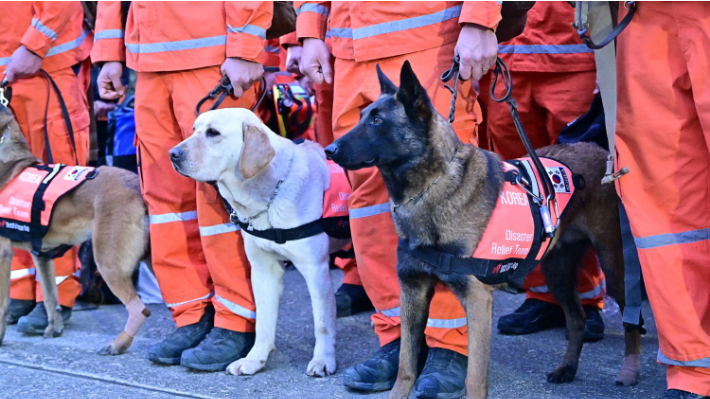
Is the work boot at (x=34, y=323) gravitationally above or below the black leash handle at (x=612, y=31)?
below

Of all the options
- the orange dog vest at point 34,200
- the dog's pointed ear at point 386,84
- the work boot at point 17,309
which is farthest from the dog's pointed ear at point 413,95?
the work boot at point 17,309

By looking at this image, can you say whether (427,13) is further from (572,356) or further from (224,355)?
(224,355)

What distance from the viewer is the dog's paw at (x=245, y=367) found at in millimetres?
3422

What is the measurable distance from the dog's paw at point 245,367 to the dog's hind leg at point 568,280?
1.49 m

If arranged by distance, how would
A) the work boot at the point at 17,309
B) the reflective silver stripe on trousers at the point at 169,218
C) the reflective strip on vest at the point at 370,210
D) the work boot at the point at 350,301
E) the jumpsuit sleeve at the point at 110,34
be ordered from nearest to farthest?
the reflective strip on vest at the point at 370,210
the reflective silver stripe on trousers at the point at 169,218
the jumpsuit sleeve at the point at 110,34
the work boot at the point at 350,301
the work boot at the point at 17,309

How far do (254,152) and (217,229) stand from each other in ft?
1.92

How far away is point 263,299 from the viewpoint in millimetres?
3514

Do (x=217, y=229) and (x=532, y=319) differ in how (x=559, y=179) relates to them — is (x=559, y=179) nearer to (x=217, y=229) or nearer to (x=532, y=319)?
(x=532, y=319)

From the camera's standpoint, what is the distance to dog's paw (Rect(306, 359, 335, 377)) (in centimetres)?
337

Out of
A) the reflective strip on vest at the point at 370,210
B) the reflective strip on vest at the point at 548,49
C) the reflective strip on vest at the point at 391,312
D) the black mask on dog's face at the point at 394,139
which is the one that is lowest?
the reflective strip on vest at the point at 391,312

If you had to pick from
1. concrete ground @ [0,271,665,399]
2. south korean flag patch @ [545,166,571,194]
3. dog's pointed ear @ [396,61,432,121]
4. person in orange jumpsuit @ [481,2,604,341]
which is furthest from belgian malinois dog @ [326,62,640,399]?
person in orange jumpsuit @ [481,2,604,341]

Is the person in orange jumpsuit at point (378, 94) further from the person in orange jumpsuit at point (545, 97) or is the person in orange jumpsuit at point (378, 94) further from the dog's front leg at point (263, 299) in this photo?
the person in orange jumpsuit at point (545, 97)

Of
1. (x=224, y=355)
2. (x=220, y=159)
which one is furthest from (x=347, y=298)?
(x=220, y=159)

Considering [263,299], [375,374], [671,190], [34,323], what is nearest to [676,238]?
[671,190]
